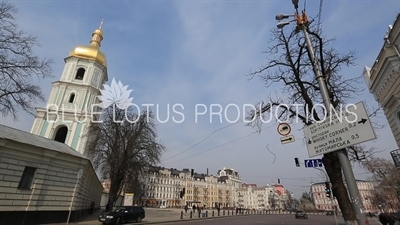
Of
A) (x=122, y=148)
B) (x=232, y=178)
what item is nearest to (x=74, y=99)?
(x=122, y=148)

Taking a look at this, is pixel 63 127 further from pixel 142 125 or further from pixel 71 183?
pixel 71 183

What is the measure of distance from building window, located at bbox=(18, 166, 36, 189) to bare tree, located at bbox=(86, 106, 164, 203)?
11411 mm

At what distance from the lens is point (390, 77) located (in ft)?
48.3

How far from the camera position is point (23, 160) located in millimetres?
14922

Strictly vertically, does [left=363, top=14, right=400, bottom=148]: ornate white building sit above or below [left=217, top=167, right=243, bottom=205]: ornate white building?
below

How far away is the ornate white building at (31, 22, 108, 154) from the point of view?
3681cm

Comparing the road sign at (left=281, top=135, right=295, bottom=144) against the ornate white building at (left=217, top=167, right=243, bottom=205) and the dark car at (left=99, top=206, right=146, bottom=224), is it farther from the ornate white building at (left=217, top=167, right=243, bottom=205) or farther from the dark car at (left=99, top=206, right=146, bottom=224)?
the ornate white building at (left=217, top=167, right=243, bottom=205)

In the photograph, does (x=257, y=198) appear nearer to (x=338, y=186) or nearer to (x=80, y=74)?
(x=80, y=74)

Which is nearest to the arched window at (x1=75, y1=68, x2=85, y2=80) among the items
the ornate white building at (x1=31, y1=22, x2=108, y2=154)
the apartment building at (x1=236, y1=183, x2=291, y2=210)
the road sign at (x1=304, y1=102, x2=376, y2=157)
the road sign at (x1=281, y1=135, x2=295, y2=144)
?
the ornate white building at (x1=31, y1=22, x2=108, y2=154)

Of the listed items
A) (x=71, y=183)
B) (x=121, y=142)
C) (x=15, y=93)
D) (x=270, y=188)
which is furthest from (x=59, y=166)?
(x=270, y=188)

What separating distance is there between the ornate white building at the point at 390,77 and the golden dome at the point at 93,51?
43170 millimetres

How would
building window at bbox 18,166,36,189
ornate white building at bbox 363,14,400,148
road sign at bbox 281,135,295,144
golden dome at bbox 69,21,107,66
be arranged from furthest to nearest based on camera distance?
golden dome at bbox 69,21,107,66, building window at bbox 18,166,36,189, ornate white building at bbox 363,14,400,148, road sign at bbox 281,135,295,144

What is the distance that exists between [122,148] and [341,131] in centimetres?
2683

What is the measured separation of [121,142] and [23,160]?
1351 centimetres
